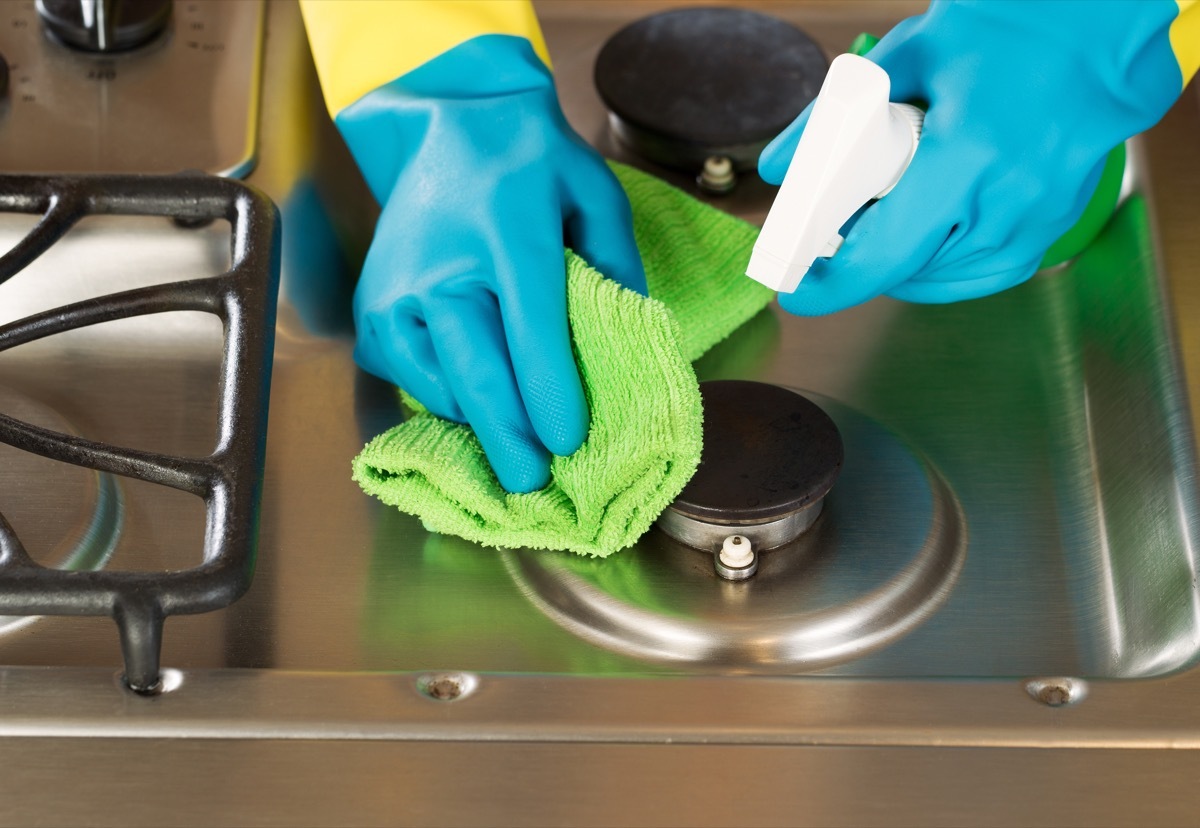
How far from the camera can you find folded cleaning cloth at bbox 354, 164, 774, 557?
68 cm

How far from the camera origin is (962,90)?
71 cm

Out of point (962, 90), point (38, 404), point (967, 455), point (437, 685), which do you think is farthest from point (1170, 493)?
point (38, 404)

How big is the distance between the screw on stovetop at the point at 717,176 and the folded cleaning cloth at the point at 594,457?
0.25m

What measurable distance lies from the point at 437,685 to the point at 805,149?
0.92ft

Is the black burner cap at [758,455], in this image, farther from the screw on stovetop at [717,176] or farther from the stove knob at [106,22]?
the stove knob at [106,22]

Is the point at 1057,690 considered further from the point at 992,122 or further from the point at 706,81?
the point at 706,81

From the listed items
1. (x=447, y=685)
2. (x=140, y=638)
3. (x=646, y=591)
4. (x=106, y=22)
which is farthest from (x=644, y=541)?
(x=106, y=22)

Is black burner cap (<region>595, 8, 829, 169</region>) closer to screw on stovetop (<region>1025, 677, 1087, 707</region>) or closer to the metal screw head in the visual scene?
the metal screw head

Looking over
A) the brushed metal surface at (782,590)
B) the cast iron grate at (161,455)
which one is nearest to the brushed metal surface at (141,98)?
the cast iron grate at (161,455)

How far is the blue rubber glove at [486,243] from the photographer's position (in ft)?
2.36

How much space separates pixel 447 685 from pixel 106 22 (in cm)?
56

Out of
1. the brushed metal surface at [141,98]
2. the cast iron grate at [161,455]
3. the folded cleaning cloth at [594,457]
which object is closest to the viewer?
the cast iron grate at [161,455]

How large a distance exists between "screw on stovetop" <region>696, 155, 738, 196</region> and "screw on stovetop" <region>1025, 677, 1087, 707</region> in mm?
463

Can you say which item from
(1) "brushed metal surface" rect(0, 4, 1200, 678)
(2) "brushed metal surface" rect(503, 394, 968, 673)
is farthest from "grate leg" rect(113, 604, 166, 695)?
(2) "brushed metal surface" rect(503, 394, 968, 673)
